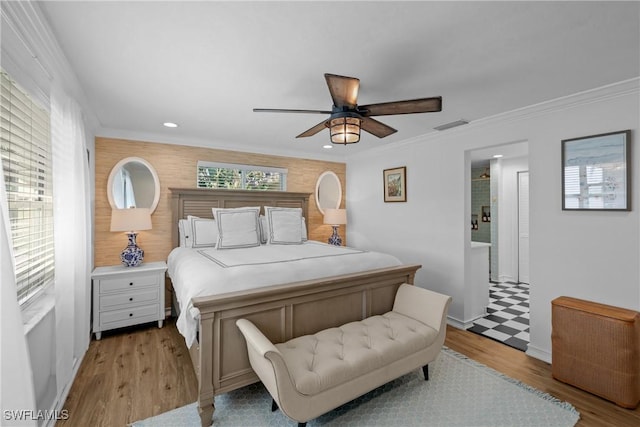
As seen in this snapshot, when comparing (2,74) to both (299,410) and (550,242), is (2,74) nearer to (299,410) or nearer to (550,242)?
(299,410)

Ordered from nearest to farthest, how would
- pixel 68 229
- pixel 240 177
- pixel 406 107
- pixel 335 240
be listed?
pixel 406 107, pixel 68 229, pixel 240 177, pixel 335 240

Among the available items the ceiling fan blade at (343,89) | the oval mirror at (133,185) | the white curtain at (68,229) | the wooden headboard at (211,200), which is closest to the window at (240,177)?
the wooden headboard at (211,200)

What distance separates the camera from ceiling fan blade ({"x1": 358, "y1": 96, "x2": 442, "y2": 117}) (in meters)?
1.87

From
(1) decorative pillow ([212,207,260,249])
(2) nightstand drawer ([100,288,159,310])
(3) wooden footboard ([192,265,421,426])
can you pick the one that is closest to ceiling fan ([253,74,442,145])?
(3) wooden footboard ([192,265,421,426])

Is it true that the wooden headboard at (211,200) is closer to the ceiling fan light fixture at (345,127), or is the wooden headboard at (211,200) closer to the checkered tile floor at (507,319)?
the ceiling fan light fixture at (345,127)

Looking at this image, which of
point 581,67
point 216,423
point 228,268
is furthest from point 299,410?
point 581,67

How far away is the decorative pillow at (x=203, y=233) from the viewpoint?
362 cm

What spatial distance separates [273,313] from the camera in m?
2.12

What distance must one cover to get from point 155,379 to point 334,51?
112 inches

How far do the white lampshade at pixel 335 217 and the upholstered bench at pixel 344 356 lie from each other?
2424 mm

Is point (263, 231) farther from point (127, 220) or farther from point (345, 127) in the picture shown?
point (345, 127)

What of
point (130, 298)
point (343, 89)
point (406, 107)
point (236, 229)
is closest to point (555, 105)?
point (406, 107)

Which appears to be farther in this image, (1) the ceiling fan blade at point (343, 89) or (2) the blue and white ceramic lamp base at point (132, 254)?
(2) the blue and white ceramic lamp base at point (132, 254)

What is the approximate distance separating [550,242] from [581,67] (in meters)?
1.51
